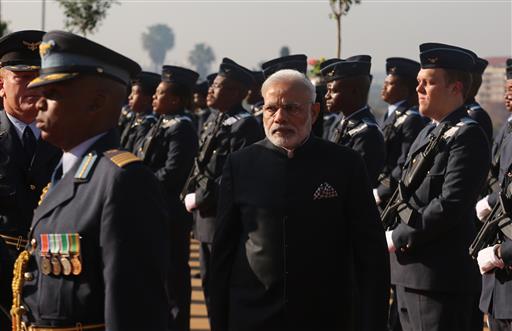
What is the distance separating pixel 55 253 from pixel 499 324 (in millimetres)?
2998

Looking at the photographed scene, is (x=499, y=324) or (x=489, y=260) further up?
(x=489, y=260)

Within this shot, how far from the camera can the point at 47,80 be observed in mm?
3143

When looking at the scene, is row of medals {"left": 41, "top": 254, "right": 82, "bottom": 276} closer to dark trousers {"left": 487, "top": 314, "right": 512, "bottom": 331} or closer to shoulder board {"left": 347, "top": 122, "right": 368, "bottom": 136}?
dark trousers {"left": 487, "top": 314, "right": 512, "bottom": 331}

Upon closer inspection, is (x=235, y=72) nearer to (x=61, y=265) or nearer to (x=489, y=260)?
(x=489, y=260)

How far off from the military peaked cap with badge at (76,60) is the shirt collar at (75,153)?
0.22 metres

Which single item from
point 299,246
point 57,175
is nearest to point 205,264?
point 299,246

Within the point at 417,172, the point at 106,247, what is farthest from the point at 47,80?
the point at 417,172

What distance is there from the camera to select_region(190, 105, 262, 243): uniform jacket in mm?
8250

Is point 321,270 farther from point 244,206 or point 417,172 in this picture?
point 417,172

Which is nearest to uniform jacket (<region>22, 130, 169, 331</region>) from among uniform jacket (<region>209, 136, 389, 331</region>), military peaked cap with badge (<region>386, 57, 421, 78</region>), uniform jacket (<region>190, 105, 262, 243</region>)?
uniform jacket (<region>209, 136, 389, 331</region>)

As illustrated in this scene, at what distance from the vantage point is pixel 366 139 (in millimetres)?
7078

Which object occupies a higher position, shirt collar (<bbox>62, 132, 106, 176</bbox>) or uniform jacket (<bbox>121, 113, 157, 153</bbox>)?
shirt collar (<bbox>62, 132, 106, 176</bbox>)

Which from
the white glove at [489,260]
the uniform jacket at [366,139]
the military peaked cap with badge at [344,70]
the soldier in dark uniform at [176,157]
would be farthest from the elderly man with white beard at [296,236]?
the soldier in dark uniform at [176,157]

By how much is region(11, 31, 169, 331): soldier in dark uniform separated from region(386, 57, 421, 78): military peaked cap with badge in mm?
6328
